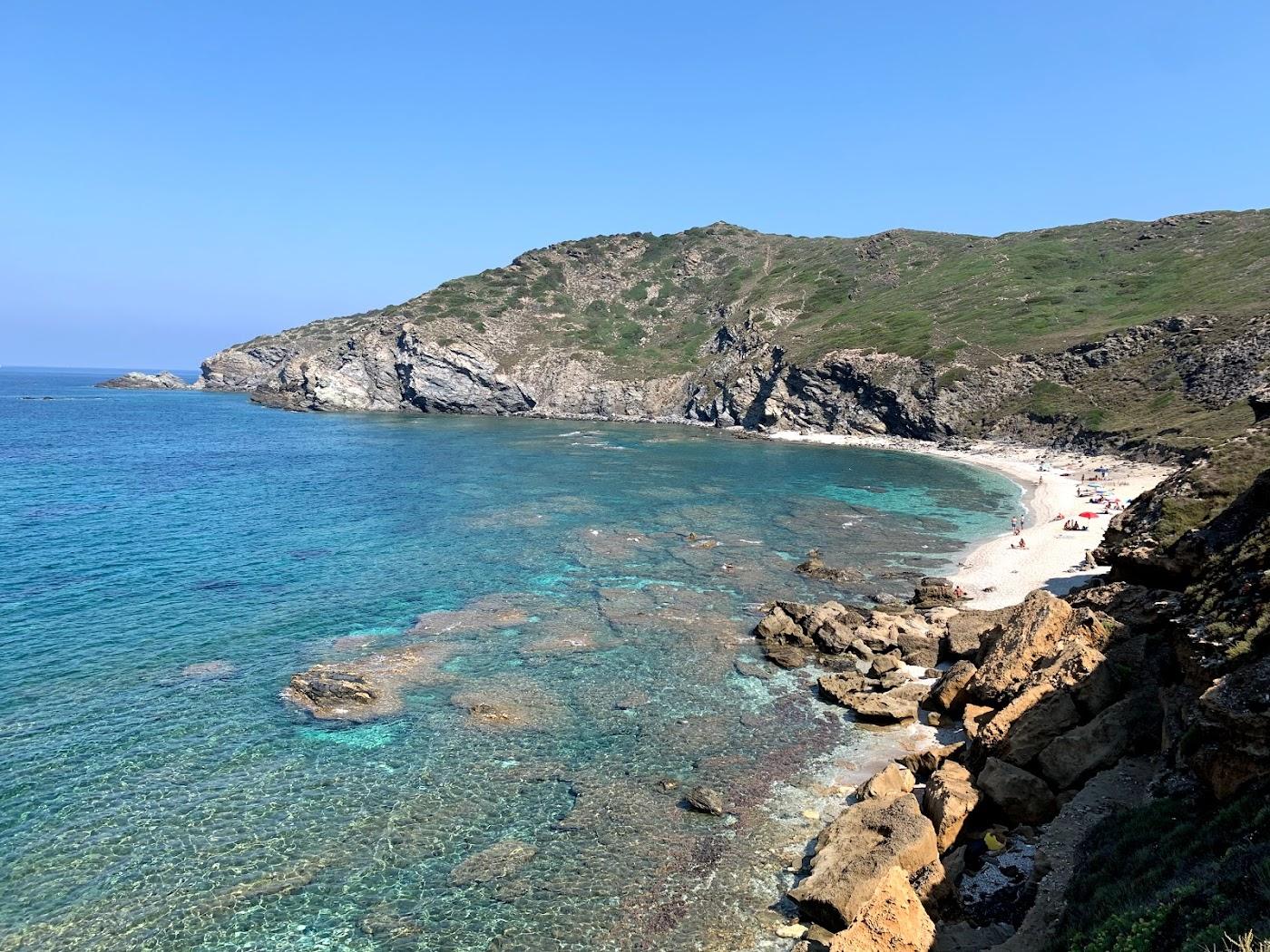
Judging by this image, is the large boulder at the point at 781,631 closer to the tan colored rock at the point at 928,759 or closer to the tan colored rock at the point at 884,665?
the tan colored rock at the point at 884,665

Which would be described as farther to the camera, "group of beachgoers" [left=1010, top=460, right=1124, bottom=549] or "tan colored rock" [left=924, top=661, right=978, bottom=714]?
"group of beachgoers" [left=1010, top=460, right=1124, bottom=549]

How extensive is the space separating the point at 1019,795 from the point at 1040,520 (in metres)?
50.0

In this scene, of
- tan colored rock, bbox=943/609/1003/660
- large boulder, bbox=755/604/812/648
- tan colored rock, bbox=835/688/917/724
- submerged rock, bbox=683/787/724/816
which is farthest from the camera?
large boulder, bbox=755/604/812/648

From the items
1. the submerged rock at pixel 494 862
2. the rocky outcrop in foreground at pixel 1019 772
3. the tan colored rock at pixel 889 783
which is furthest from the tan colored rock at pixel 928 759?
the submerged rock at pixel 494 862

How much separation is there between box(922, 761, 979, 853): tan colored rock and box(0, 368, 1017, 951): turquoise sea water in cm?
481

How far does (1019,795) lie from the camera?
766 inches

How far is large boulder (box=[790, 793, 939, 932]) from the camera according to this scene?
17453 mm

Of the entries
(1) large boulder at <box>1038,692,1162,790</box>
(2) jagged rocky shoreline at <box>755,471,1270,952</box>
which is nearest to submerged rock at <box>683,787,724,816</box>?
(2) jagged rocky shoreline at <box>755,471,1270,952</box>

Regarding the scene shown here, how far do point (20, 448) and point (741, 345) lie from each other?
135 meters

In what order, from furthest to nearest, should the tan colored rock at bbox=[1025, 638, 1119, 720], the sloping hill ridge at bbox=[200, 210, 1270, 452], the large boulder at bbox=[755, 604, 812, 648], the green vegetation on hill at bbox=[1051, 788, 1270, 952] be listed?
the sloping hill ridge at bbox=[200, 210, 1270, 452] < the large boulder at bbox=[755, 604, 812, 648] < the tan colored rock at bbox=[1025, 638, 1119, 720] < the green vegetation on hill at bbox=[1051, 788, 1270, 952]

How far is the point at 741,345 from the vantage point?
170750mm

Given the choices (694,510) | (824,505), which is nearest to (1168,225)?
(824,505)

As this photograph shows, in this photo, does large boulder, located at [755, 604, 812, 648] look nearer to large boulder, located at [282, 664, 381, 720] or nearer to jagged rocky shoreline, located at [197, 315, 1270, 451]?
large boulder, located at [282, 664, 381, 720]

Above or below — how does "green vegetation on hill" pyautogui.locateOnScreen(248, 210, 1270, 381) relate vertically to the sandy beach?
above
